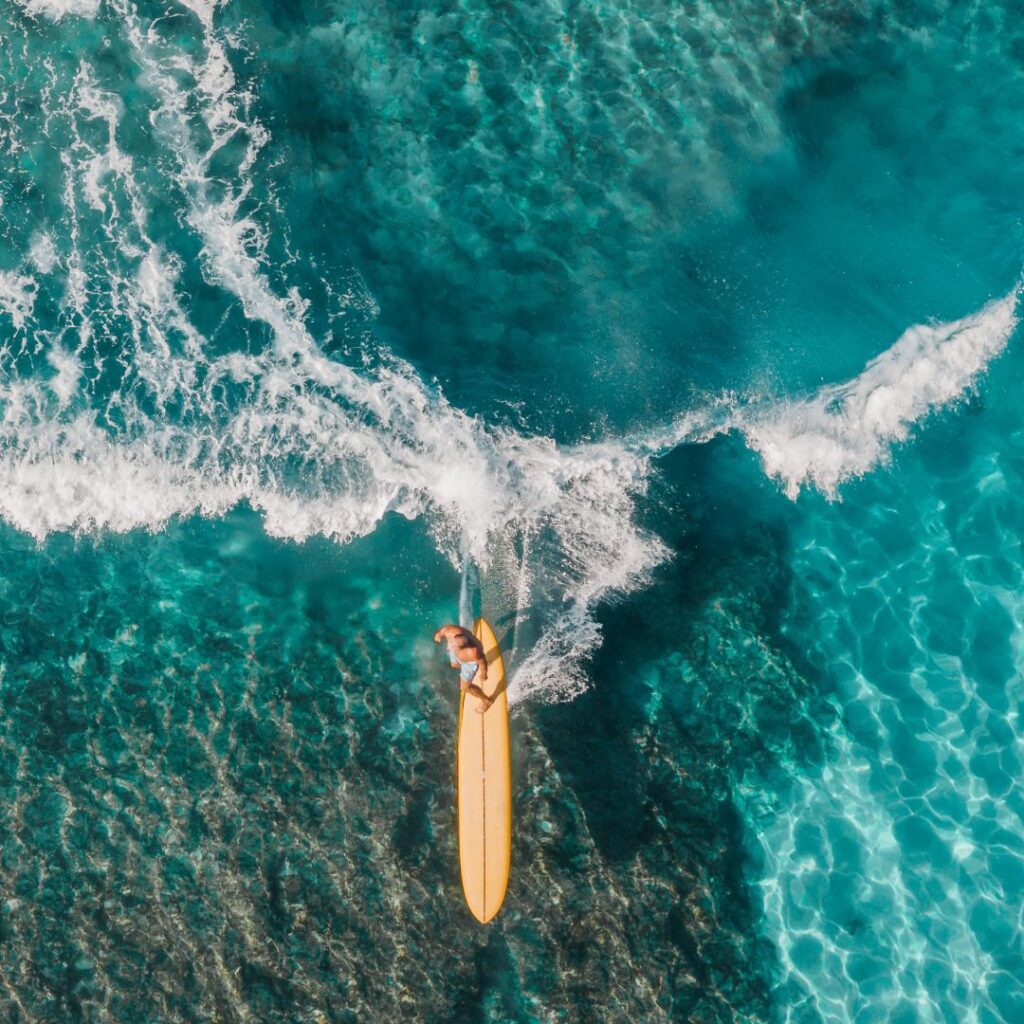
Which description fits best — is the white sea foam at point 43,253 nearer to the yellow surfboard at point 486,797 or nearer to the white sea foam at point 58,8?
the white sea foam at point 58,8

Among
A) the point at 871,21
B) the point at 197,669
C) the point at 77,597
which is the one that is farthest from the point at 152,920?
the point at 871,21

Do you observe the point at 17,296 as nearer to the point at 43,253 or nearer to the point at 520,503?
the point at 43,253

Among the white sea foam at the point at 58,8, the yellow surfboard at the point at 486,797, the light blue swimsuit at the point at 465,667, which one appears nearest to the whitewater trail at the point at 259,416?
the yellow surfboard at the point at 486,797

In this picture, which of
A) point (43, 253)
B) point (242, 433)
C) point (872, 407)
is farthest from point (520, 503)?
point (43, 253)

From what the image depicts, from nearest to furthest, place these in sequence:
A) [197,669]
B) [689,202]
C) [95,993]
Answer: [95,993] < [197,669] < [689,202]

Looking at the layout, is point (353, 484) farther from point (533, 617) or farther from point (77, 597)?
point (77, 597)

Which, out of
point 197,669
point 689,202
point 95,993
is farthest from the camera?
point 689,202
